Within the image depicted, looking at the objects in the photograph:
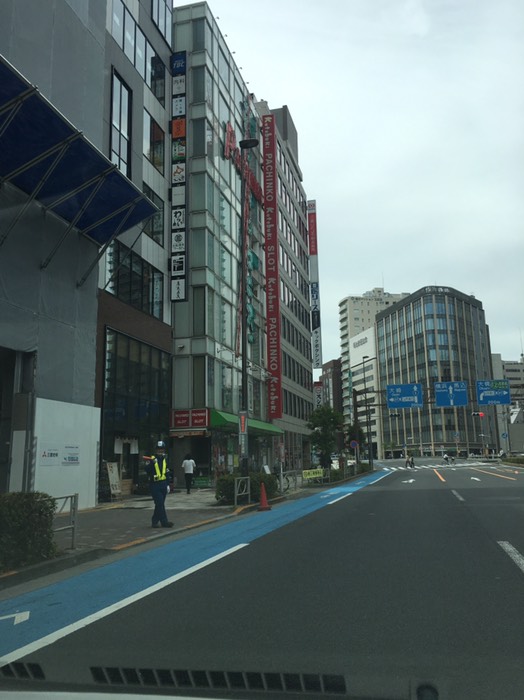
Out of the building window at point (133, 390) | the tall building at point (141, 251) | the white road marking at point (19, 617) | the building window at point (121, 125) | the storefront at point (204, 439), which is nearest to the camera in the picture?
the white road marking at point (19, 617)

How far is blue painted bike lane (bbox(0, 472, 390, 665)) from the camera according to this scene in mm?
5719

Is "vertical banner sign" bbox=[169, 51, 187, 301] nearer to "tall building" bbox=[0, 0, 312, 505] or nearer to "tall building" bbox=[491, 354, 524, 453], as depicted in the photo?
"tall building" bbox=[0, 0, 312, 505]

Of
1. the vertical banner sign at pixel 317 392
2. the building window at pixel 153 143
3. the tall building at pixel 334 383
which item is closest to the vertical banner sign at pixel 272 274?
the building window at pixel 153 143

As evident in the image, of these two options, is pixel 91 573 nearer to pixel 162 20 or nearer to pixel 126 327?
pixel 126 327

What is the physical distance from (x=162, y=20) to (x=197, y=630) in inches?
1319

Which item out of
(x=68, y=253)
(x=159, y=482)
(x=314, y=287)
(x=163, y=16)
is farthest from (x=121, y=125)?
(x=314, y=287)

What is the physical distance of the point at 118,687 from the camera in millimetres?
4211

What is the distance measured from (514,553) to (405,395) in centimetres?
4130

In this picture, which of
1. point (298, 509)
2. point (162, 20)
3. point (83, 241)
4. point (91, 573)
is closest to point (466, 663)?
point (91, 573)

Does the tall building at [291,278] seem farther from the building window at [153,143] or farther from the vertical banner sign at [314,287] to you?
the building window at [153,143]

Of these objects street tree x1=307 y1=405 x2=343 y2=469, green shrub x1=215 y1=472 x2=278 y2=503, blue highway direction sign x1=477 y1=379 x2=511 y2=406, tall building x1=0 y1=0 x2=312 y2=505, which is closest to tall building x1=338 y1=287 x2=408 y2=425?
blue highway direction sign x1=477 y1=379 x2=511 y2=406

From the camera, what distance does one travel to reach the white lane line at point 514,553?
27.3ft

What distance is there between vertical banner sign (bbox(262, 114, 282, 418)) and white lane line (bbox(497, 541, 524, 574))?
38.0 metres

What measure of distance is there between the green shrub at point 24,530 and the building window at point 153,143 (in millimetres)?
22556
